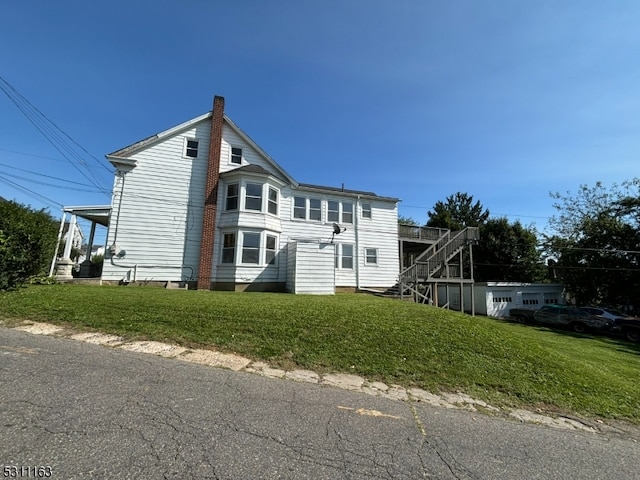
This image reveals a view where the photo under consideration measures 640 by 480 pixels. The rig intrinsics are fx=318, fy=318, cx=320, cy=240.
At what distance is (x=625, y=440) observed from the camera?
13.0ft

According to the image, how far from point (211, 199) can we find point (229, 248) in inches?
107

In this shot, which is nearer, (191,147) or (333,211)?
(191,147)

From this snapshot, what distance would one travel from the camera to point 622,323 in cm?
2003

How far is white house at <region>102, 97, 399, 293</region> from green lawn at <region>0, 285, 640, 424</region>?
6.71m

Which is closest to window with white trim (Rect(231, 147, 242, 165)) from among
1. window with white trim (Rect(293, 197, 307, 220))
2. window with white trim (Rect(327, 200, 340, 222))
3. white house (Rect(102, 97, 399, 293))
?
white house (Rect(102, 97, 399, 293))

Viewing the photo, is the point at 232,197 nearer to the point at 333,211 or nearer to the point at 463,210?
the point at 333,211

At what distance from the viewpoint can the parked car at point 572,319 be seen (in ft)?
68.6

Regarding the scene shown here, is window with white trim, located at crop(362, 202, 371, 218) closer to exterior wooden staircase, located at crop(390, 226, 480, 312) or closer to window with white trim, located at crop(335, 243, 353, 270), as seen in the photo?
window with white trim, located at crop(335, 243, 353, 270)

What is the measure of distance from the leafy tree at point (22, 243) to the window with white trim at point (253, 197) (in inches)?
315

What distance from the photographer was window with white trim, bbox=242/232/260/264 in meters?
16.4

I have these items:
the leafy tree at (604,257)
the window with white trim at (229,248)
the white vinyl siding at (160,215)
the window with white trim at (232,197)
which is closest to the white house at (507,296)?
the leafy tree at (604,257)

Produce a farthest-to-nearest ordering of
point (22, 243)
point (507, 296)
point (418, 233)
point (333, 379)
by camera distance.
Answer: point (507, 296) < point (418, 233) < point (22, 243) < point (333, 379)

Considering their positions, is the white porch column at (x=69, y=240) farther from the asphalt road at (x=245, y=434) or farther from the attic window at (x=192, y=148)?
the asphalt road at (x=245, y=434)

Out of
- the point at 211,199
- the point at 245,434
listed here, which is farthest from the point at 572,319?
the point at 245,434
